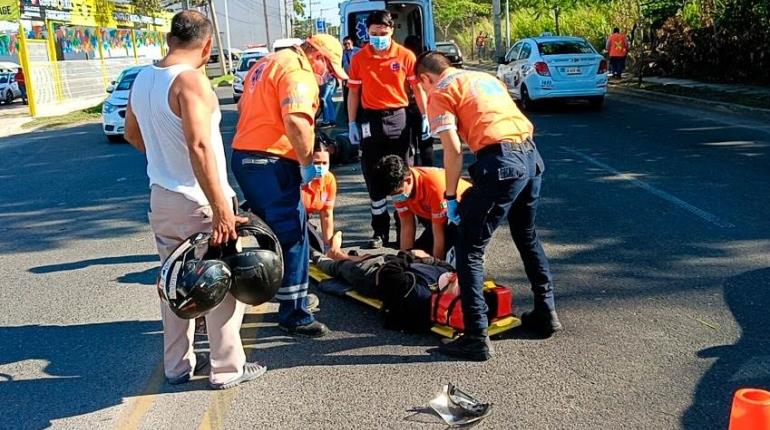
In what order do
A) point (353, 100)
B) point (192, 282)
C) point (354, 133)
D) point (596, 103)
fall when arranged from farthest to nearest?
1. point (596, 103)
2. point (354, 133)
3. point (353, 100)
4. point (192, 282)

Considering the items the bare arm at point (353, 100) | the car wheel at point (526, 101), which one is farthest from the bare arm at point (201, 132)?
the car wheel at point (526, 101)

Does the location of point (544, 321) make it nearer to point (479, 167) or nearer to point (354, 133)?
point (479, 167)

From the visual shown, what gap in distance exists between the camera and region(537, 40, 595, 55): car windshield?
646 inches

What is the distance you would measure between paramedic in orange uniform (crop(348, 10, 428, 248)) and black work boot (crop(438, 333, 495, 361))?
2.49 metres

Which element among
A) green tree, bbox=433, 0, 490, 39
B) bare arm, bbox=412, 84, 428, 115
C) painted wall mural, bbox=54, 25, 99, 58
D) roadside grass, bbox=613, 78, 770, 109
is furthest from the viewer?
green tree, bbox=433, 0, 490, 39

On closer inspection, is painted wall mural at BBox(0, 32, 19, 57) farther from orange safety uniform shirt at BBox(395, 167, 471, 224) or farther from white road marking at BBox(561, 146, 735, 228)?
orange safety uniform shirt at BBox(395, 167, 471, 224)

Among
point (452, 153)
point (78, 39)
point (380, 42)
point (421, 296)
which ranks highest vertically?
point (78, 39)

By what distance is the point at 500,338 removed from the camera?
14.8 ft

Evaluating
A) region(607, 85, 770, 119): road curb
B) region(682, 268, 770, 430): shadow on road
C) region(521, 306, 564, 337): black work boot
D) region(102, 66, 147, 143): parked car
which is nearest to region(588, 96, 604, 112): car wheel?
region(607, 85, 770, 119): road curb

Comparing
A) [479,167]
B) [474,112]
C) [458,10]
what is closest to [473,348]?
[479,167]

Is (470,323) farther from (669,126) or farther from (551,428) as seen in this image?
(669,126)

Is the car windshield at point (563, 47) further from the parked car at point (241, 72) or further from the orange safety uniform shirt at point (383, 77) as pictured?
the orange safety uniform shirt at point (383, 77)

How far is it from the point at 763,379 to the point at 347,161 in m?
7.86

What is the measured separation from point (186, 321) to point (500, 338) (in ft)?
6.12
